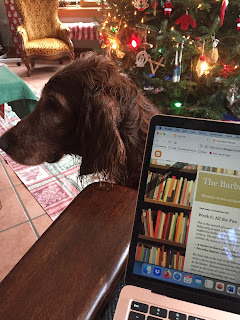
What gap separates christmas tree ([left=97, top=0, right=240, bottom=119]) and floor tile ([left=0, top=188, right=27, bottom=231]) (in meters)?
1.33

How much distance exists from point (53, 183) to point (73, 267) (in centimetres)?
174

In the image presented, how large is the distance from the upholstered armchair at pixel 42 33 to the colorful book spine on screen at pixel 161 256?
14.3ft

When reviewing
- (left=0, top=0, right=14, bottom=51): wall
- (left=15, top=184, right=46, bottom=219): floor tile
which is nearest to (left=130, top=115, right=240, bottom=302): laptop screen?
(left=15, top=184, right=46, bottom=219): floor tile

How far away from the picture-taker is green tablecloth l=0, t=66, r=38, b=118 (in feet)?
6.52

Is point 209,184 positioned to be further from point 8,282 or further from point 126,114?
point 126,114

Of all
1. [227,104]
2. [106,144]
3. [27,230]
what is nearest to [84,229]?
[106,144]

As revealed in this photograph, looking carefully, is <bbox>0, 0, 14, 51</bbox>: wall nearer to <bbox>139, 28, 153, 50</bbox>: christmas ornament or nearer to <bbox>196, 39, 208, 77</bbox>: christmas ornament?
<bbox>139, 28, 153, 50</bbox>: christmas ornament

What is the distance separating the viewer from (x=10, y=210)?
1897 mm

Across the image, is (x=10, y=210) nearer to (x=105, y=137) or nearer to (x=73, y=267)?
(x=105, y=137)

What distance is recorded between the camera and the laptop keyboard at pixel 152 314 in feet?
1.50

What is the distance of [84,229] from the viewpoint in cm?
54

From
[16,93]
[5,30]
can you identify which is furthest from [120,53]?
[5,30]

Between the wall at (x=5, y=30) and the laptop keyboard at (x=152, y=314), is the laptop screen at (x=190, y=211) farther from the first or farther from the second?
the wall at (x=5, y=30)

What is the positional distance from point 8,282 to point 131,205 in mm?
282
